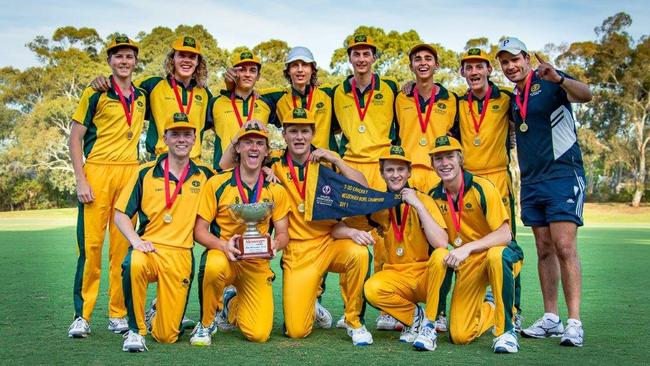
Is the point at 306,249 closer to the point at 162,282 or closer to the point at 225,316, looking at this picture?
the point at 225,316

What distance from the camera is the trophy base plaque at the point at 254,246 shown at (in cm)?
607

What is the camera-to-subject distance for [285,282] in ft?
22.1

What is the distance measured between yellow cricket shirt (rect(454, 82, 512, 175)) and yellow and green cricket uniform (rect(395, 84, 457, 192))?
19 centimetres

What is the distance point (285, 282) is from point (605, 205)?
43.4 metres

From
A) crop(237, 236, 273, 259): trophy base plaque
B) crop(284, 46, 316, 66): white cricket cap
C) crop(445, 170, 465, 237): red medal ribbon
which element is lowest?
crop(237, 236, 273, 259): trophy base plaque

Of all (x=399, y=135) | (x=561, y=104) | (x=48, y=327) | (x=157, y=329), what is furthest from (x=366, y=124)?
(x=48, y=327)

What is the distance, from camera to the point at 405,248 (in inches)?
260

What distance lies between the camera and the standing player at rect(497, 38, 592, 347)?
633 cm

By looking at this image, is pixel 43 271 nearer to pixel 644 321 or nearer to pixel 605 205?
pixel 644 321

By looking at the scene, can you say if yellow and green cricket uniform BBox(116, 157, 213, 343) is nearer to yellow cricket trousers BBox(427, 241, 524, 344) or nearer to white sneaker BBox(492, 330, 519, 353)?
yellow cricket trousers BBox(427, 241, 524, 344)

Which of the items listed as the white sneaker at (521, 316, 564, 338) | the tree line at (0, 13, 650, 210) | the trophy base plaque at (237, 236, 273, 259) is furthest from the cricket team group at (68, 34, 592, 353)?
the tree line at (0, 13, 650, 210)

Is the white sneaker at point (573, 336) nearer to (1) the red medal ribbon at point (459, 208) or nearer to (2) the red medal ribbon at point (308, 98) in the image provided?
(1) the red medal ribbon at point (459, 208)

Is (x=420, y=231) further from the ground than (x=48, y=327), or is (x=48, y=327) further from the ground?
(x=420, y=231)

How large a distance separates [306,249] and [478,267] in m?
1.65
